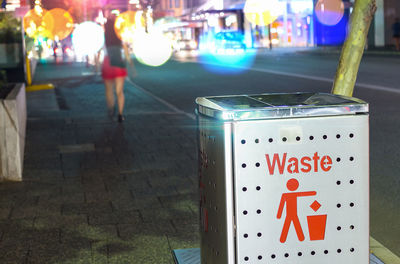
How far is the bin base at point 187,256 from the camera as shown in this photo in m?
4.22

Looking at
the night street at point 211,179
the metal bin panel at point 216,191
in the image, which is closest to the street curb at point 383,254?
the night street at point 211,179

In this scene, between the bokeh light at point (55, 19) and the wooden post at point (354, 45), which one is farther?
the bokeh light at point (55, 19)

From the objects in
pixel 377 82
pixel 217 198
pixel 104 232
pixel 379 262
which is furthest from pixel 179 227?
pixel 377 82

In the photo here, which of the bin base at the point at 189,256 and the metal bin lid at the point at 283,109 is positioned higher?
the metal bin lid at the point at 283,109

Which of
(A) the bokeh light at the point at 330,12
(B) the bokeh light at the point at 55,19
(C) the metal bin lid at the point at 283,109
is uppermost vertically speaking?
(A) the bokeh light at the point at 330,12

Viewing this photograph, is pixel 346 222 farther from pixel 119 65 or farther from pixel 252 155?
pixel 119 65

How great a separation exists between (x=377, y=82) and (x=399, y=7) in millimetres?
29367

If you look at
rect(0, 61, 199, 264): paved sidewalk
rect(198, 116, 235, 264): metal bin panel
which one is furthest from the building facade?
rect(198, 116, 235, 264): metal bin panel

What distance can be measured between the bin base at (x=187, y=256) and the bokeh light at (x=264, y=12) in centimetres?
6406

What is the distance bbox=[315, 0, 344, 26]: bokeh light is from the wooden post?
47440mm

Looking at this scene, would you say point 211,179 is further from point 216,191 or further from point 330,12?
point 330,12

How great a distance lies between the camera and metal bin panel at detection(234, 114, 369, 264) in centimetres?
310

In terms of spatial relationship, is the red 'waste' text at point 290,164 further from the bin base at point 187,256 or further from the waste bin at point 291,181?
the bin base at point 187,256

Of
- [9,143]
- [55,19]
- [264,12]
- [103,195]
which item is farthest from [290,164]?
[264,12]
